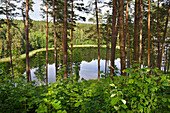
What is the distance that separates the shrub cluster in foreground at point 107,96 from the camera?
1859 mm

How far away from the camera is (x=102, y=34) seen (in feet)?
83.8

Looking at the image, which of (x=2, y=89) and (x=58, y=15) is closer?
(x=2, y=89)

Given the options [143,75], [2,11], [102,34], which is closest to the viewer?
[143,75]

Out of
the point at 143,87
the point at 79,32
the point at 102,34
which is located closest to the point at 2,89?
the point at 143,87

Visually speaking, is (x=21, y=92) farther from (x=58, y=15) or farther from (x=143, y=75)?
(x=58, y=15)

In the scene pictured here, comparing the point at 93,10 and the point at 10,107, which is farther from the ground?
the point at 93,10

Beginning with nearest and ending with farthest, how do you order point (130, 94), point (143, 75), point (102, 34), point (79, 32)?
1. point (143, 75)
2. point (130, 94)
3. point (102, 34)
4. point (79, 32)

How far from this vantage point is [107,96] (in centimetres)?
221

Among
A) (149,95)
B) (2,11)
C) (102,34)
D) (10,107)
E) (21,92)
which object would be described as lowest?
(10,107)

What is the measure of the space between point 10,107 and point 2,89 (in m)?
0.45

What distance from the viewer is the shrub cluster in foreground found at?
186cm

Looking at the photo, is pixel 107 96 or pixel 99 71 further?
pixel 99 71

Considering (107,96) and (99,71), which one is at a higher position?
(107,96)

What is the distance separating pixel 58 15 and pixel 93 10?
6.76 m
